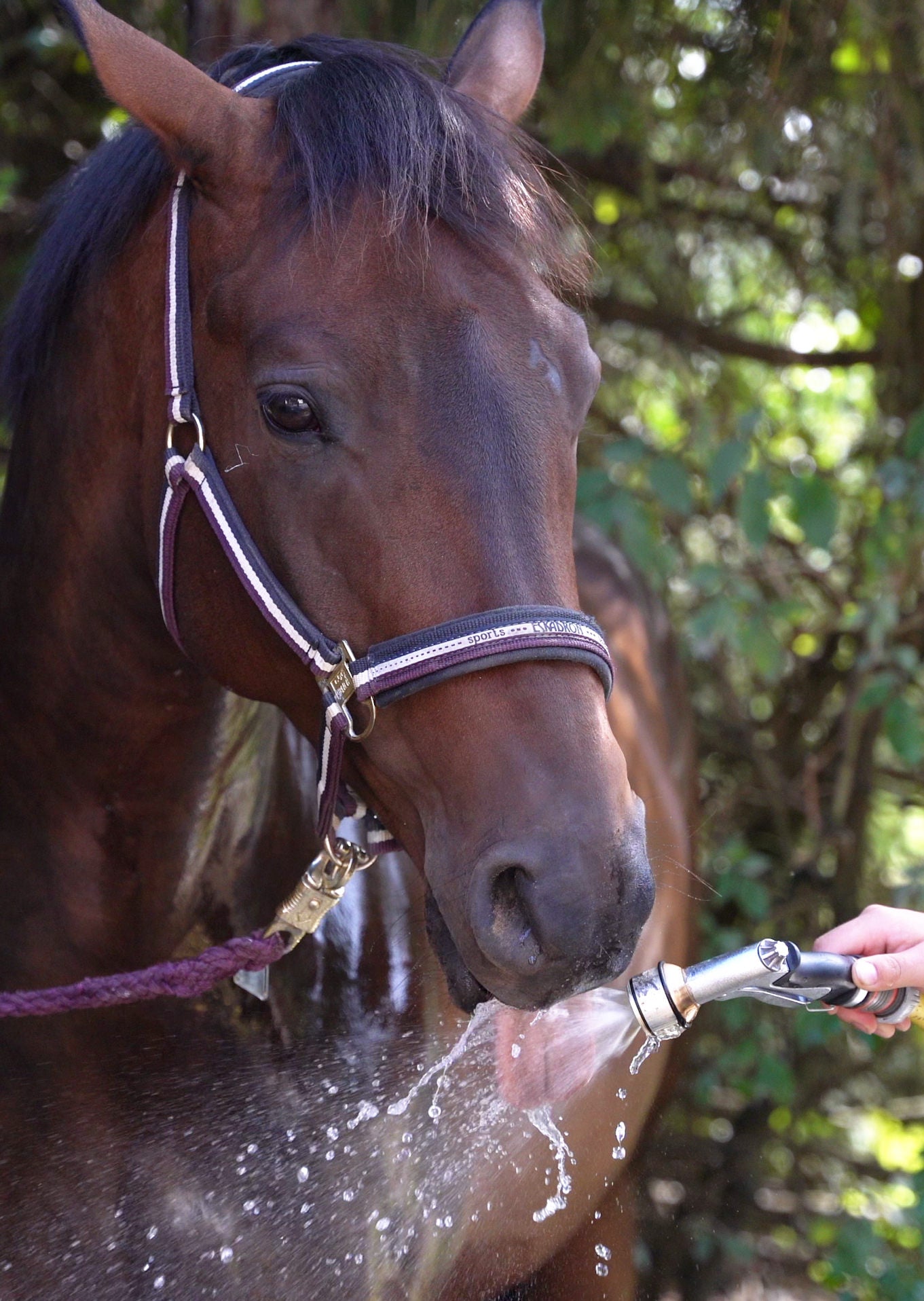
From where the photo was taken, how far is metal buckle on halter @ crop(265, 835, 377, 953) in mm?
1351

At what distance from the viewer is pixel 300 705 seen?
132cm

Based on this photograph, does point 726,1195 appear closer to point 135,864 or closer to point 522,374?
point 135,864

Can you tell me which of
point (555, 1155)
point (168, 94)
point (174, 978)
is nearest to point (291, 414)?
point (168, 94)

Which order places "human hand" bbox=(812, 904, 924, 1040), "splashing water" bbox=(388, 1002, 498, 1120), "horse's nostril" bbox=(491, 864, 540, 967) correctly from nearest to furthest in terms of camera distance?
"horse's nostril" bbox=(491, 864, 540, 967)
"human hand" bbox=(812, 904, 924, 1040)
"splashing water" bbox=(388, 1002, 498, 1120)

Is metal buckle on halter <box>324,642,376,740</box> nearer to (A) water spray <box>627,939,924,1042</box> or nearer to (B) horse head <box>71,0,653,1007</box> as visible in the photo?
(B) horse head <box>71,0,653,1007</box>

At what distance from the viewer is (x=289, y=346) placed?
1209 mm

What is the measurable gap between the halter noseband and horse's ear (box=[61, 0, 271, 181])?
7cm

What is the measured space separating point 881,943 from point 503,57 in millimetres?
1287

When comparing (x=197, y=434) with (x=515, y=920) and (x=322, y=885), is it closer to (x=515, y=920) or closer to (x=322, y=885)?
(x=322, y=885)

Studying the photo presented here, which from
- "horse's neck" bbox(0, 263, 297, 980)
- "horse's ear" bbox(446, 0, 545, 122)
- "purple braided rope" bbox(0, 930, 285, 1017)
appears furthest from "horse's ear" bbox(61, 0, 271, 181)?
"purple braided rope" bbox(0, 930, 285, 1017)

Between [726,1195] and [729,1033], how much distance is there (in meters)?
0.55

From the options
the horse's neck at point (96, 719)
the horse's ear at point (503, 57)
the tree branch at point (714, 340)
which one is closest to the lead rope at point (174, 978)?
the horse's neck at point (96, 719)

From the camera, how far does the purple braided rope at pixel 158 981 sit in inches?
55.8

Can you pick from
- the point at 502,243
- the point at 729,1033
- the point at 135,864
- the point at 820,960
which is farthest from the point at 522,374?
the point at 729,1033
